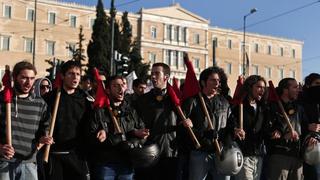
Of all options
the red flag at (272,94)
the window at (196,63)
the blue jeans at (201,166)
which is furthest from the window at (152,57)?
the blue jeans at (201,166)

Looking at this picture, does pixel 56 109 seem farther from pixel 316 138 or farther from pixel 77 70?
pixel 316 138

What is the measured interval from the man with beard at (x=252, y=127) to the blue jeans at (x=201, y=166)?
48cm

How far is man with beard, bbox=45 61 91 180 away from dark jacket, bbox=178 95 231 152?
53.2 inches

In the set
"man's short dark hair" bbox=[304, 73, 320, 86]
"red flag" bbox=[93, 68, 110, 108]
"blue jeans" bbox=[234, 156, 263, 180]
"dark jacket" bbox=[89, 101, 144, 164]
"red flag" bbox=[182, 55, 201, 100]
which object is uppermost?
"man's short dark hair" bbox=[304, 73, 320, 86]

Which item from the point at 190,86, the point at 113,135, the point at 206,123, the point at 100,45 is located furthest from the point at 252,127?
the point at 100,45

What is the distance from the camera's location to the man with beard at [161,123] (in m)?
6.95

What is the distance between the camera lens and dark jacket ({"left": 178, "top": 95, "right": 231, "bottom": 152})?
673cm

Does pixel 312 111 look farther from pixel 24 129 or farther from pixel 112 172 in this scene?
pixel 24 129

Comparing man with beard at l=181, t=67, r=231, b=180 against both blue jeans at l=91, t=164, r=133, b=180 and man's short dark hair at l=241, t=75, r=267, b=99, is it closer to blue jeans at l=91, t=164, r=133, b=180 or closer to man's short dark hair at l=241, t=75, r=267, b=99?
man's short dark hair at l=241, t=75, r=267, b=99

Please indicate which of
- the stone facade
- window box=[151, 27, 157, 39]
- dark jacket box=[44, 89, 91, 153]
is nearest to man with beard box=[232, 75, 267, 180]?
dark jacket box=[44, 89, 91, 153]

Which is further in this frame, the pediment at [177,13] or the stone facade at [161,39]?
the pediment at [177,13]

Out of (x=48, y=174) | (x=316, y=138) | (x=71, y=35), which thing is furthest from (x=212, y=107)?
(x=71, y=35)

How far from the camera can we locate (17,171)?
5.71 m

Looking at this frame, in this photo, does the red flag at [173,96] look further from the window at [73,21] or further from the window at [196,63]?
the window at [196,63]
